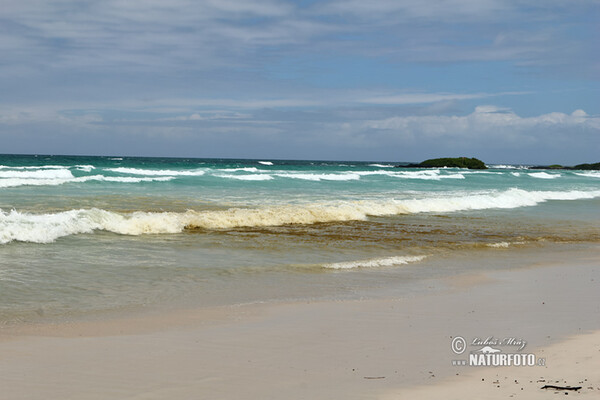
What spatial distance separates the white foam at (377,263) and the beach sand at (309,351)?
252 centimetres

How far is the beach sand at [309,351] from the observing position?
4.45m

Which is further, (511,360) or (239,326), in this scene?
(239,326)

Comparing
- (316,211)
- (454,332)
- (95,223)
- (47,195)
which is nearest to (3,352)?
(454,332)

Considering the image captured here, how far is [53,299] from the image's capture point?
7426mm

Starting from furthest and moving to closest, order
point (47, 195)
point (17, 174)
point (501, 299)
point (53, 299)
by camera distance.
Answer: point (17, 174) < point (47, 195) < point (501, 299) < point (53, 299)

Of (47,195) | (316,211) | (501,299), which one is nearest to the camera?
(501,299)

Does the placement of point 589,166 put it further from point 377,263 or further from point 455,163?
point 377,263

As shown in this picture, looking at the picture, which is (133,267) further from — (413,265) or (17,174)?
(17,174)

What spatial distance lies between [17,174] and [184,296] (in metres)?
39.5

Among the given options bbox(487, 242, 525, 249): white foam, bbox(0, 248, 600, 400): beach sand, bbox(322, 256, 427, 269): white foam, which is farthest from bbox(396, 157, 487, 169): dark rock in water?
bbox(0, 248, 600, 400): beach sand

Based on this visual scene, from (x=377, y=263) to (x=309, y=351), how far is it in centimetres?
546

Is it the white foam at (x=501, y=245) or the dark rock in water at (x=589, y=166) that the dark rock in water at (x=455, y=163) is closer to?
the dark rock in water at (x=589, y=166)

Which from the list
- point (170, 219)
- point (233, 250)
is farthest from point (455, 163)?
point (233, 250)

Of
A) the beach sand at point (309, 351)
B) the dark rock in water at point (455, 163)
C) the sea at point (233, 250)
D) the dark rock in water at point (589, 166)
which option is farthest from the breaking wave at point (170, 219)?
the dark rock in water at point (589, 166)
